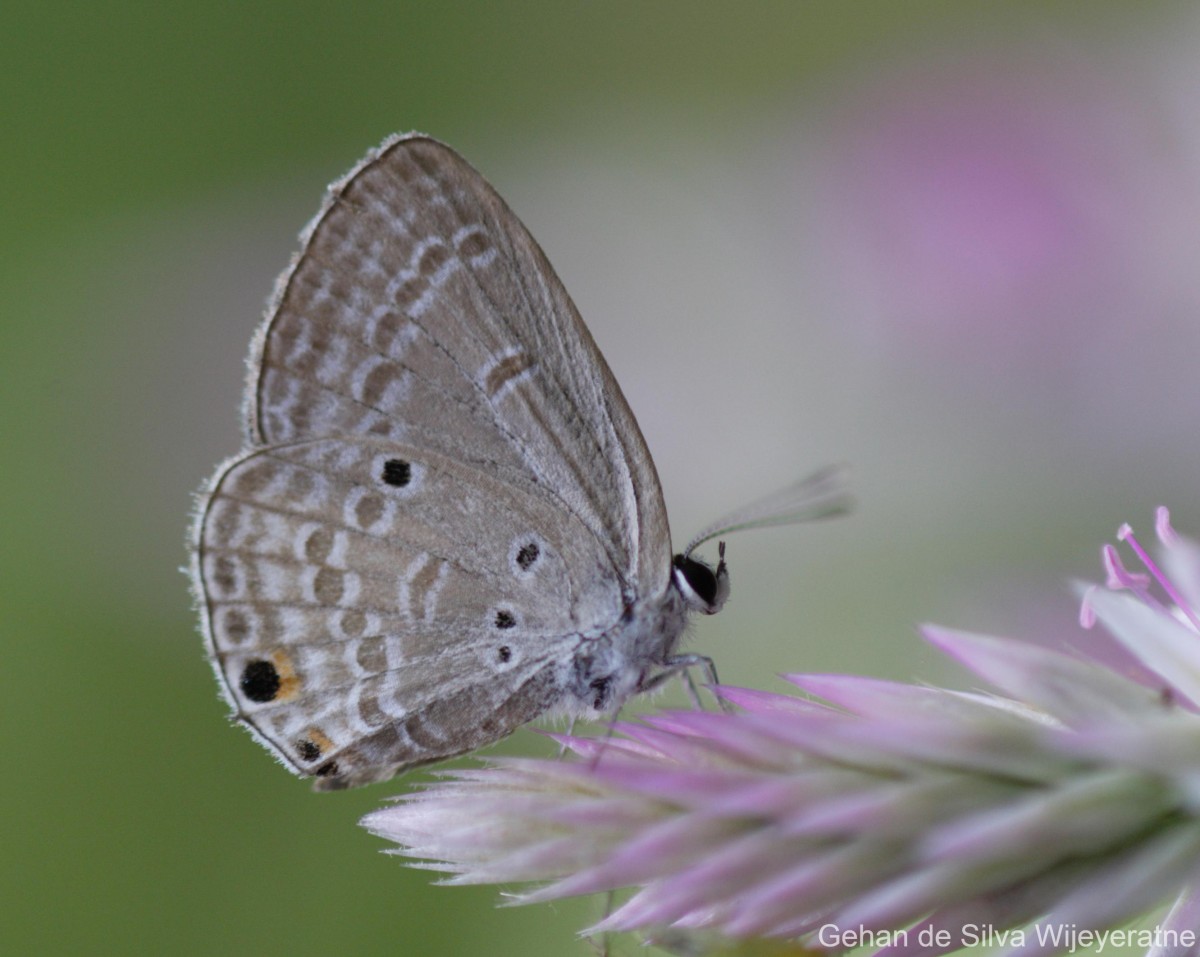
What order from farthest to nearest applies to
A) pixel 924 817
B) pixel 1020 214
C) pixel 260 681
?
pixel 1020 214, pixel 260 681, pixel 924 817

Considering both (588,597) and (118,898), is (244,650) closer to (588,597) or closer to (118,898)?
(588,597)

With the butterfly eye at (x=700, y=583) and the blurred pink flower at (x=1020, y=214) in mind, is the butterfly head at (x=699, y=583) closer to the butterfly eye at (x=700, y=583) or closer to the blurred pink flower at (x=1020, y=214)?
the butterfly eye at (x=700, y=583)

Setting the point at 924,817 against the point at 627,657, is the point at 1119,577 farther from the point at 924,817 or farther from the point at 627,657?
the point at 627,657

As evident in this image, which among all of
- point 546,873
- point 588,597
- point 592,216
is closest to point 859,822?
point 546,873

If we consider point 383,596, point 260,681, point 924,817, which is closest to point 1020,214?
point 383,596

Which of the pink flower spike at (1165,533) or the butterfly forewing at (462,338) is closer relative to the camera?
the pink flower spike at (1165,533)

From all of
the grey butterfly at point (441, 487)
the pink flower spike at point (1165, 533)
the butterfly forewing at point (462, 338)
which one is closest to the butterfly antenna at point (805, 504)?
the grey butterfly at point (441, 487)
